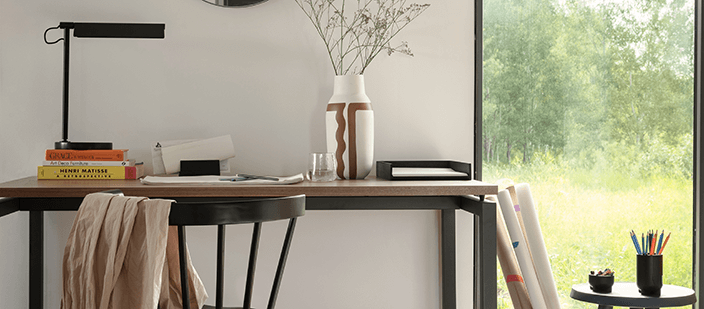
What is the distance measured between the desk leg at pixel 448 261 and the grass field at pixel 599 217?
24cm

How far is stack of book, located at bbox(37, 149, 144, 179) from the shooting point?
172 centimetres

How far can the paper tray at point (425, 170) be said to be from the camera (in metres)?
1.67

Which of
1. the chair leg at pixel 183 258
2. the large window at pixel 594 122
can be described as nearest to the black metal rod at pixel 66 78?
the chair leg at pixel 183 258

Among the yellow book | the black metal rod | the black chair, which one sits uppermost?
the black metal rod

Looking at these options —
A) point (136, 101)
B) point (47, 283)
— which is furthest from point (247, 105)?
point (47, 283)

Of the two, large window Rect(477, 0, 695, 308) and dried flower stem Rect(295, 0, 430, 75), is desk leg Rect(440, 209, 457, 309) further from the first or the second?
dried flower stem Rect(295, 0, 430, 75)

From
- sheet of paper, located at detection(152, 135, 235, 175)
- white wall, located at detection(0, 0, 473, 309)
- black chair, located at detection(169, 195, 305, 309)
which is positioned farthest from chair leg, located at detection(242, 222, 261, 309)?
white wall, located at detection(0, 0, 473, 309)

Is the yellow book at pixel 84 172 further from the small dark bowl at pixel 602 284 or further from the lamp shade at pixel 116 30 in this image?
the small dark bowl at pixel 602 284

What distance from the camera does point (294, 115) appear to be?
2.03 meters

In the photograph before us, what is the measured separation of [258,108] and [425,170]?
0.67 metres

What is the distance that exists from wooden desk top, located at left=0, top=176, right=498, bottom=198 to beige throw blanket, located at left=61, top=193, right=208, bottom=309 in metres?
0.35

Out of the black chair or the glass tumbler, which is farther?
the glass tumbler

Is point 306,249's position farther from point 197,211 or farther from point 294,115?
point 197,211

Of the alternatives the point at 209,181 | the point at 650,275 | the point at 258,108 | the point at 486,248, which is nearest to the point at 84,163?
the point at 209,181
